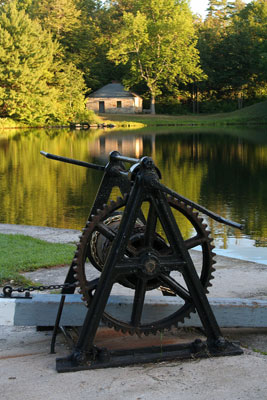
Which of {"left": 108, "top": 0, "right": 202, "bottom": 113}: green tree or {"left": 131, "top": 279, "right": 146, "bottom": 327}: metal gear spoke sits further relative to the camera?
{"left": 108, "top": 0, "right": 202, "bottom": 113}: green tree

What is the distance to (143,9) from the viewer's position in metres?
81.4

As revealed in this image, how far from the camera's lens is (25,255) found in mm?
8938

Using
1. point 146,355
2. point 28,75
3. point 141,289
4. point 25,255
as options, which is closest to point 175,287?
point 141,289

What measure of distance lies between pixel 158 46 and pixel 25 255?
7361 cm

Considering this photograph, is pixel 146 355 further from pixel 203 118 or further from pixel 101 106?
pixel 101 106

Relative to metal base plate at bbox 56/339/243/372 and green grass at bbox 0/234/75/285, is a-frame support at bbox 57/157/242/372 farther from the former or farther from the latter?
green grass at bbox 0/234/75/285

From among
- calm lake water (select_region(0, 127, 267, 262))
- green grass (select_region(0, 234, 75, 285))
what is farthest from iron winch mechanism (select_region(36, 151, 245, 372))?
calm lake water (select_region(0, 127, 267, 262))

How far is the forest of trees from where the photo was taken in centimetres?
6738

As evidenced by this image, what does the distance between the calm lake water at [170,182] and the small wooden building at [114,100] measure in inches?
1536

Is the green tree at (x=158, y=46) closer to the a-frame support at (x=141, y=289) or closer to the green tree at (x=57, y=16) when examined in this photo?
the green tree at (x=57, y=16)

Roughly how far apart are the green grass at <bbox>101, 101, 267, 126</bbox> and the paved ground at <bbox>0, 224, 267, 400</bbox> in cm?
6984

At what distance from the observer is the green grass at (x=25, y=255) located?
7725mm

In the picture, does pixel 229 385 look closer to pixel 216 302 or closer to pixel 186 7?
pixel 216 302

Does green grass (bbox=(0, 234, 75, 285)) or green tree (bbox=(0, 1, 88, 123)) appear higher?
green tree (bbox=(0, 1, 88, 123))
